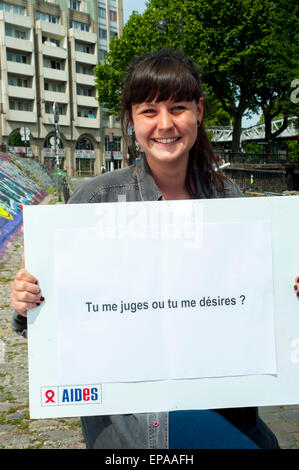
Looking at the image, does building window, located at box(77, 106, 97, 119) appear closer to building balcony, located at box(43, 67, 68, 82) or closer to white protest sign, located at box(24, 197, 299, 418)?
building balcony, located at box(43, 67, 68, 82)

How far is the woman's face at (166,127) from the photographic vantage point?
6.84 feet

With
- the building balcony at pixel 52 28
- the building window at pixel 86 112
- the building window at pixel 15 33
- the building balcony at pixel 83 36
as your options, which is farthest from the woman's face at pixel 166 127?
the building balcony at pixel 83 36

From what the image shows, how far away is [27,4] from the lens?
59.3 m

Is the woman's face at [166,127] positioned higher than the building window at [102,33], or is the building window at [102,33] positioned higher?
the building window at [102,33]

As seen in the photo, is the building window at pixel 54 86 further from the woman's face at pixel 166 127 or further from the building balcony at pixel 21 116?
the woman's face at pixel 166 127

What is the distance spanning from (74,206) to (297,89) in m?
24.4

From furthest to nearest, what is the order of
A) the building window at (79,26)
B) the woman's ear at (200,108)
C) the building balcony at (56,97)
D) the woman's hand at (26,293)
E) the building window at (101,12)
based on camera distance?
the building window at (101,12) → the building window at (79,26) → the building balcony at (56,97) → the woman's ear at (200,108) → the woman's hand at (26,293)

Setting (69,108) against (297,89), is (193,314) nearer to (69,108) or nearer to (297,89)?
(297,89)

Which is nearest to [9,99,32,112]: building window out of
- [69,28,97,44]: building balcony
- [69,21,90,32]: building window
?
[69,28,97,44]: building balcony

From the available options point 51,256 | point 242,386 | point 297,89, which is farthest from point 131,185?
point 297,89

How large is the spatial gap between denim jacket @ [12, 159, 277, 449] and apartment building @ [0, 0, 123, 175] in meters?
51.9

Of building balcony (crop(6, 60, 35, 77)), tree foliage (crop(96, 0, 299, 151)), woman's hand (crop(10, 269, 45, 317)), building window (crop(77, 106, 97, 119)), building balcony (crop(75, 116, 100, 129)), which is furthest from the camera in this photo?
building window (crop(77, 106, 97, 119))

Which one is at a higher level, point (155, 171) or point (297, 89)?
point (297, 89)

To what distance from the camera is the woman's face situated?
209 cm
